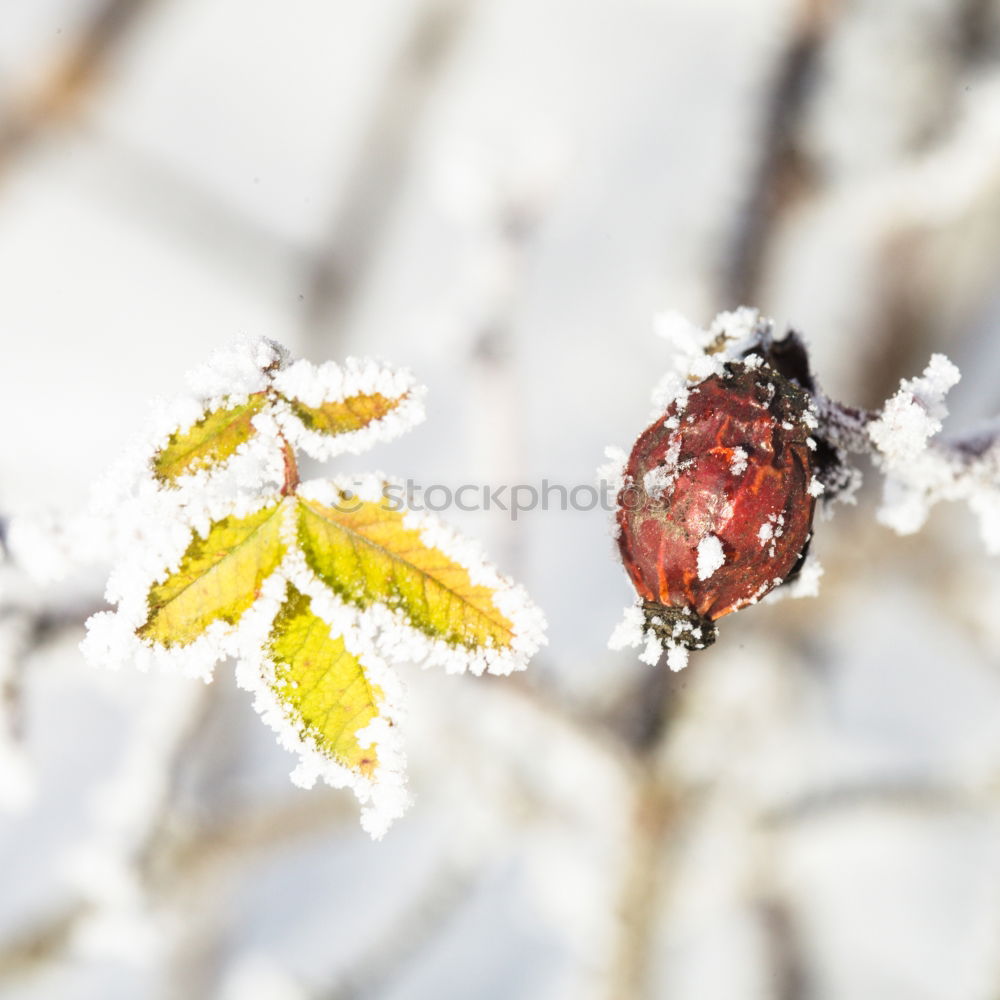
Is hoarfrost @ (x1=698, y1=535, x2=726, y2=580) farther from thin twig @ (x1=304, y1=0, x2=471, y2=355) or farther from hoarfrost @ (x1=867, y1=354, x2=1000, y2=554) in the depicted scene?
thin twig @ (x1=304, y1=0, x2=471, y2=355)

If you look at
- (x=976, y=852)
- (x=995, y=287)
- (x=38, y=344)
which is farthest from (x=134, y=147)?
(x=976, y=852)

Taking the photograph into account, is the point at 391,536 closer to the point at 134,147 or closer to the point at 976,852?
the point at 134,147

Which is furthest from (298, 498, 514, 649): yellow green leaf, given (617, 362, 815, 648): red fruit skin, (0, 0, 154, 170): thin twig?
(0, 0, 154, 170): thin twig

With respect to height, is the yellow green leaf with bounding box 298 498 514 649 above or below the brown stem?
below

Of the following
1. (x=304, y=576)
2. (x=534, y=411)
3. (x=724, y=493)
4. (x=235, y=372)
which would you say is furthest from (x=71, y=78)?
(x=724, y=493)

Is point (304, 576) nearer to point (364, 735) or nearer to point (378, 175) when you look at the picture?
point (364, 735)
